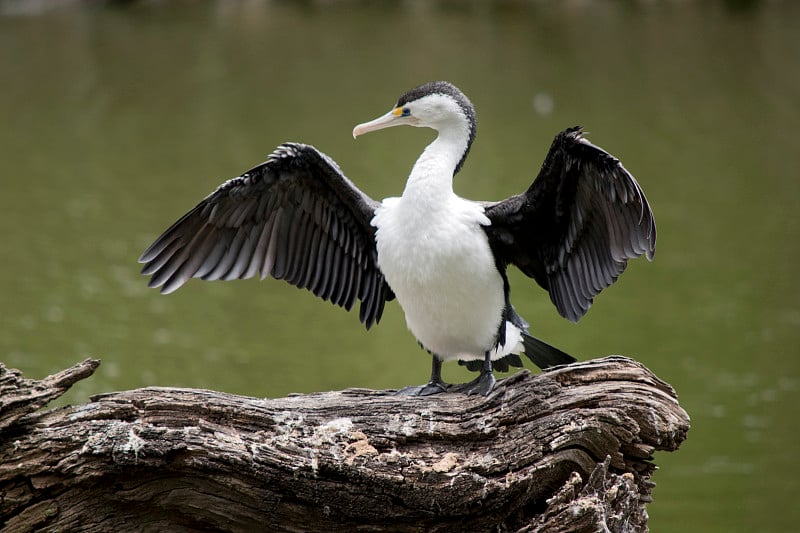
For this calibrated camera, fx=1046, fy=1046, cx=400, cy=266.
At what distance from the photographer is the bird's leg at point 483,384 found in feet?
16.6

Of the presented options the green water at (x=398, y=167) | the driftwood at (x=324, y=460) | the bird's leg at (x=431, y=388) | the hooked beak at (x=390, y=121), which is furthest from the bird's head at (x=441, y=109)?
the green water at (x=398, y=167)

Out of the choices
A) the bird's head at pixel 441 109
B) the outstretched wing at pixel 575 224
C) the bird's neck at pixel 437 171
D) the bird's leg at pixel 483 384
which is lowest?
the bird's leg at pixel 483 384

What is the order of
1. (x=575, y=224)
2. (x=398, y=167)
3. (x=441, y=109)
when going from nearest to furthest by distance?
(x=575, y=224) < (x=441, y=109) < (x=398, y=167)

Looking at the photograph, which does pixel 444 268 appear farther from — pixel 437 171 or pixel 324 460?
pixel 324 460

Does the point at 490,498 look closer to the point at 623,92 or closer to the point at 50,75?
the point at 623,92

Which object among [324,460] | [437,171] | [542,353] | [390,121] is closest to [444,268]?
[437,171]

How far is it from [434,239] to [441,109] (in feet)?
2.42

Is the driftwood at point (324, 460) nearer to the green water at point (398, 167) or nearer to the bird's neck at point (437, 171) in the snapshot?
the bird's neck at point (437, 171)

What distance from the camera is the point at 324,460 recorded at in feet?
15.0

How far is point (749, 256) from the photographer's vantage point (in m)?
11.6

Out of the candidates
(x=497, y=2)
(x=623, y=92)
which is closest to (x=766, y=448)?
(x=623, y=92)

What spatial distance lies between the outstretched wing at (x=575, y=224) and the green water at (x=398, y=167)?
3.55 meters

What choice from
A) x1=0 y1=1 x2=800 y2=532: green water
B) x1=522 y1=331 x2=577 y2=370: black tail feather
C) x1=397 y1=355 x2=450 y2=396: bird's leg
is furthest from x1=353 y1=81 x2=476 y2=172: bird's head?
x1=0 y1=1 x2=800 y2=532: green water

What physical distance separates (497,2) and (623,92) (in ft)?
26.2
